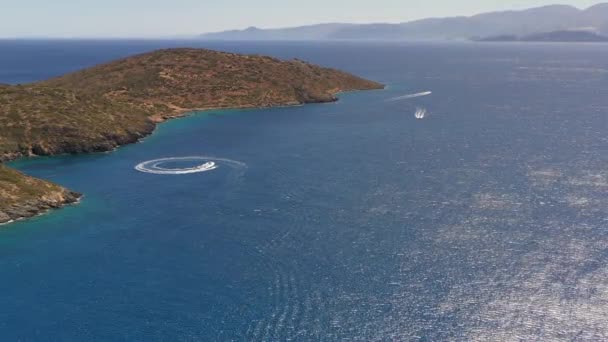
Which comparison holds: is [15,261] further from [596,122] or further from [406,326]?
[596,122]

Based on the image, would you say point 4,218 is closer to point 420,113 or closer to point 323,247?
point 323,247

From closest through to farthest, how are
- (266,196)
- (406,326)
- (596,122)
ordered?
1. (406,326)
2. (266,196)
3. (596,122)

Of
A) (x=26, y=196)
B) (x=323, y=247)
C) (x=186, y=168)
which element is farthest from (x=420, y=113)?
(x=26, y=196)

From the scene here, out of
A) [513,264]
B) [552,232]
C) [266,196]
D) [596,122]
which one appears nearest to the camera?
[513,264]

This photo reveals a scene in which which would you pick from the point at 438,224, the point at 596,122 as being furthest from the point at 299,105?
the point at 438,224

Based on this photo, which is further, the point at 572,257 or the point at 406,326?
the point at 572,257

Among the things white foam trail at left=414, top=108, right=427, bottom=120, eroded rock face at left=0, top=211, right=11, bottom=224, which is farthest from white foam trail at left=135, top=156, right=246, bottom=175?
white foam trail at left=414, top=108, right=427, bottom=120
